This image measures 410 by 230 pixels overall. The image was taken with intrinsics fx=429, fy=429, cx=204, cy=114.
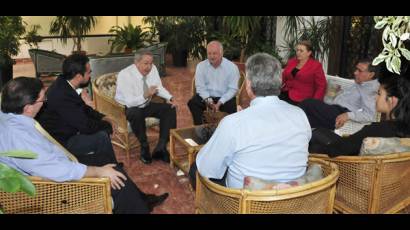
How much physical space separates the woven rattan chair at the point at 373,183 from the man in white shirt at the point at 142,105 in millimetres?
1913

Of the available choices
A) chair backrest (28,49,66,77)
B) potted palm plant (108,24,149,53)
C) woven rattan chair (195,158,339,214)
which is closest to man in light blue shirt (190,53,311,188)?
woven rattan chair (195,158,339,214)

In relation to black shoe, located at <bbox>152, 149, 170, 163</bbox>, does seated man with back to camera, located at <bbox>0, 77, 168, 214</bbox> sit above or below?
above

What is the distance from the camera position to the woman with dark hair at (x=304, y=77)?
4.48m

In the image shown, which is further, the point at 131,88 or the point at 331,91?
the point at 331,91

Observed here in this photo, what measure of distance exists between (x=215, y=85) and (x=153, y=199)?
1.80 metres

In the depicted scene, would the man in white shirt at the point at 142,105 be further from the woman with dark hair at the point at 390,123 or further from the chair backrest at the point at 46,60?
the chair backrest at the point at 46,60

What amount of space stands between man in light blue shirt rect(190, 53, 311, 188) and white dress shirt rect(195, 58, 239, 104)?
92.8 inches

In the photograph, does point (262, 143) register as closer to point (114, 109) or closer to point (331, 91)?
point (114, 109)

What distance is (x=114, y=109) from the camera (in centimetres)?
409

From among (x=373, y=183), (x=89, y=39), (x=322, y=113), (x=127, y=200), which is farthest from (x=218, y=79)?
(x=89, y=39)

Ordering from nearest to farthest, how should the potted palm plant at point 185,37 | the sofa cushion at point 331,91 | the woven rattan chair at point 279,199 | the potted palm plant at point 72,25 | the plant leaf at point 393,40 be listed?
the plant leaf at point 393,40
the woven rattan chair at point 279,199
the sofa cushion at point 331,91
the potted palm plant at point 72,25
the potted palm plant at point 185,37

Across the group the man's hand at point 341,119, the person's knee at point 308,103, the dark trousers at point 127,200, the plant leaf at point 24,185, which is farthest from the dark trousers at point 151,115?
the plant leaf at point 24,185

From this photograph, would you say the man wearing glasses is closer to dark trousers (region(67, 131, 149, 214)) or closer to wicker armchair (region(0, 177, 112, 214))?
dark trousers (region(67, 131, 149, 214))

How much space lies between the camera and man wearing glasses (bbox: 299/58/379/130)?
13.0ft
